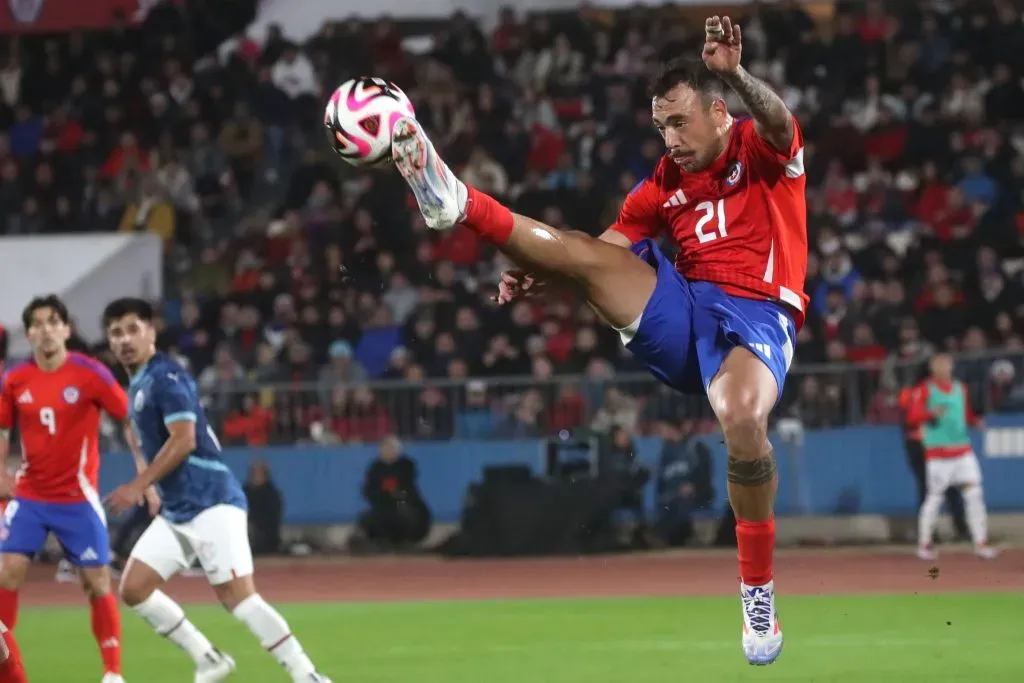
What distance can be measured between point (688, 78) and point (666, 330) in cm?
112

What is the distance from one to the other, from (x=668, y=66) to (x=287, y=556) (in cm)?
1246

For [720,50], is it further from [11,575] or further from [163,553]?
[11,575]

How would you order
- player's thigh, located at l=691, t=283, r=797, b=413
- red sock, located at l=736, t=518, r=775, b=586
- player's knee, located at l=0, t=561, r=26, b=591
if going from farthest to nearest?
player's knee, located at l=0, t=561, r=26, b=591 < red sock, located at l=736, t=518, r=775, b=586 < player's thigh, located at l=691, t=283, r=797, b=413

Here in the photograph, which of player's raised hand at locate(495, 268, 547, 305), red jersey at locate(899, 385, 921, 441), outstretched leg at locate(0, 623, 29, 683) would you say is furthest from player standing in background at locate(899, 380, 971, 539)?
outstretched leg at locate(0, 623, 29, 683)

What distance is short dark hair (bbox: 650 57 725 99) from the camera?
702 centimetres

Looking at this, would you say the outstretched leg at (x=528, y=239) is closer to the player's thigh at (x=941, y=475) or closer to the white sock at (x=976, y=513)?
the player's thigh at (x=941, y=475)

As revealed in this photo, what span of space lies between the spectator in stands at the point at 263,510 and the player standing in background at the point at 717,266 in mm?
11236

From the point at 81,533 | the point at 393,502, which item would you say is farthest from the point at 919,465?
the point at 81,533

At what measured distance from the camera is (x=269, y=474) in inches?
723

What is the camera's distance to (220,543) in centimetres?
873

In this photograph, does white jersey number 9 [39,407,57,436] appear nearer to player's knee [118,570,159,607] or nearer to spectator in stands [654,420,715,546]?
player's knee [118,570,159,607]

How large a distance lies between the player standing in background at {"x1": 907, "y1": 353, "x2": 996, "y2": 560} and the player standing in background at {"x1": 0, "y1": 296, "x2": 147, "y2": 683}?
921cm

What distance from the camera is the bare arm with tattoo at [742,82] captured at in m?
6.36

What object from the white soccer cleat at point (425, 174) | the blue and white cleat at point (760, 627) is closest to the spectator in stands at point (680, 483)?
the blue and white cleat at point (760, 627)
